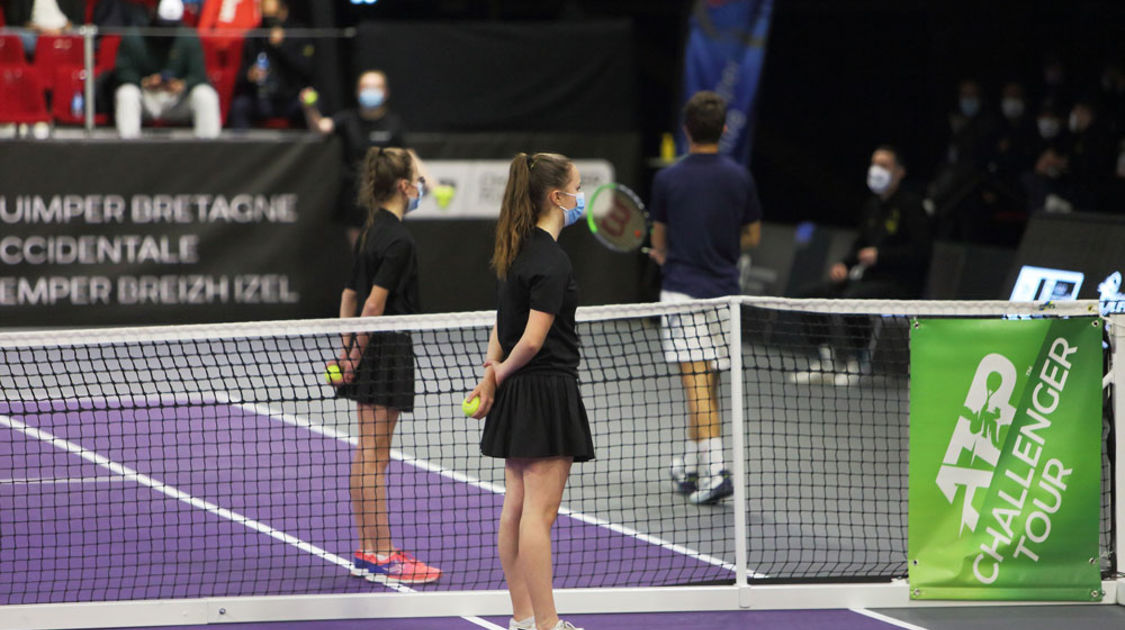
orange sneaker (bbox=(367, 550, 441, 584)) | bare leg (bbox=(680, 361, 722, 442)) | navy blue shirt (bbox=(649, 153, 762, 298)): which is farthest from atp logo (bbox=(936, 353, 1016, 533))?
orange sneaker (bbox=(367, 550, 441, 584))

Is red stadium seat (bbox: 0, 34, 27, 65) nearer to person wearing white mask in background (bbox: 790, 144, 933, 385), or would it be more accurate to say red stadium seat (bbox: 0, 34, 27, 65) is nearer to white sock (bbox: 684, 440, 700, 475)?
person wearing white mask in background (bbox: 790, 144, 933, 385)

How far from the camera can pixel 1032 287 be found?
31.3 ft

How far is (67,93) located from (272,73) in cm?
182

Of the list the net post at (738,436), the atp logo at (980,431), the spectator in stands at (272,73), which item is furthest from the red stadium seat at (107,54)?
the atp logo at (980,431)

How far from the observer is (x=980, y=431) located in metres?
5.78

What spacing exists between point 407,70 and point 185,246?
9.14ft

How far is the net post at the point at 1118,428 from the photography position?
5.81 meters

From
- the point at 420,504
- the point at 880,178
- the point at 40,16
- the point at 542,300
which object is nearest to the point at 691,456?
the point at 420,504

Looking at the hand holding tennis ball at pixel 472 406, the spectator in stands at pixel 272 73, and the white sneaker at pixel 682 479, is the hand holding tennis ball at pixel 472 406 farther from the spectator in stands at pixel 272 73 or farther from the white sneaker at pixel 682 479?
the spectator in stands at pixel 272 73

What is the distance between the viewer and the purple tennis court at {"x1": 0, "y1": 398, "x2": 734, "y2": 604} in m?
6.07

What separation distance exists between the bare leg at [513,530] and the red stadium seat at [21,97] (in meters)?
8.93

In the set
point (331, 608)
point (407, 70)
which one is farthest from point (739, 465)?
point (407, 70)

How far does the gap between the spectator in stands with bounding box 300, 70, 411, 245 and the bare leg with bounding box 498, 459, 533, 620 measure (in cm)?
773

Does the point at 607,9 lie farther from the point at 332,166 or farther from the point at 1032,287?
the point at 1032,287
